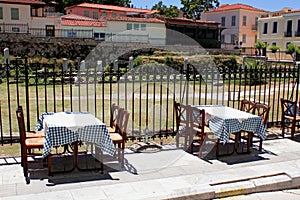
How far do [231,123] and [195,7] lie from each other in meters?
62.3

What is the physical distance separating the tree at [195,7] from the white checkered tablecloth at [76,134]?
62885mm

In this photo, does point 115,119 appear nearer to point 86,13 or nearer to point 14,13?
point 14,13

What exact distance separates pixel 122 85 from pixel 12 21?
22.7 metres

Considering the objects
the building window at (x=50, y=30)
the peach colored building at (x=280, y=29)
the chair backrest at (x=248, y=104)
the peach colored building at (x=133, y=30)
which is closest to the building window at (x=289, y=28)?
the peach colored building at (x=280, y=29)

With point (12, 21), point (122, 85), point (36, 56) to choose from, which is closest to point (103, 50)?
point (36, 56)

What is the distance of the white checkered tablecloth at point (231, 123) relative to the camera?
6.53 m

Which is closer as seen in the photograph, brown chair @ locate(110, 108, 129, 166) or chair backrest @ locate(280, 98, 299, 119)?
brown chair @ locate(110, 108, 129, 166)

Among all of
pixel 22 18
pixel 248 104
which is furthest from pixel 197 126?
pixel 22 18

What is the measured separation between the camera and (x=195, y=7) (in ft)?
216

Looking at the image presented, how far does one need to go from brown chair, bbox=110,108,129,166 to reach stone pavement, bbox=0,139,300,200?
261 mm

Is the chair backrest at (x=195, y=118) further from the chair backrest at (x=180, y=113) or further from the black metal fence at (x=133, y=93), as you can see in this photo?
the black metal fence at (x=133, y=93)

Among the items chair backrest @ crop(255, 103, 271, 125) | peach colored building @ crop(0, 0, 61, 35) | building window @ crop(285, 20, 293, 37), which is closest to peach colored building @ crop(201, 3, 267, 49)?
building window @ crop(285, 20, 293, 37)

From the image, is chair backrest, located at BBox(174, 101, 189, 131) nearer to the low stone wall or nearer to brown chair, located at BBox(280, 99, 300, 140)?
brown chair, located at BBox(280, 99, 300, 140)

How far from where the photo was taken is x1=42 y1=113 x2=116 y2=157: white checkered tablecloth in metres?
5.44
